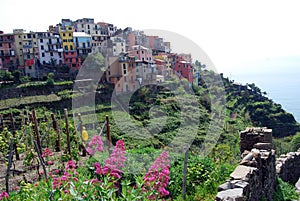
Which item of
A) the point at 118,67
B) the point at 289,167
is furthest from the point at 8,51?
the point at 289,167

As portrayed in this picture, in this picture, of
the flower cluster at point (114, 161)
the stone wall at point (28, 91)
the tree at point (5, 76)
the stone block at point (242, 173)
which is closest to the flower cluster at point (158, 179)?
the flower cluster at point (114, 161)

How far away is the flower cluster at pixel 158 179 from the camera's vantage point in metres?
2.95

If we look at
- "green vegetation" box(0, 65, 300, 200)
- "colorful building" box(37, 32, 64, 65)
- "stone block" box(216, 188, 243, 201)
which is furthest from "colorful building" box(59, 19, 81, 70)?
"stone block" box(216, 188, 243, 201)

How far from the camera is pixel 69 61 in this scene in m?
32.4

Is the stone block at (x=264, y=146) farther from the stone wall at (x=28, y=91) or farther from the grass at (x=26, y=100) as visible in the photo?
the stone wall at (x=28, y=91)

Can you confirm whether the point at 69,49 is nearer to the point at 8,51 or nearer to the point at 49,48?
the point at 49,48

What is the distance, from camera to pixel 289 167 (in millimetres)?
6863

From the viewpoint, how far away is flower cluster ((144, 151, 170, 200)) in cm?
295

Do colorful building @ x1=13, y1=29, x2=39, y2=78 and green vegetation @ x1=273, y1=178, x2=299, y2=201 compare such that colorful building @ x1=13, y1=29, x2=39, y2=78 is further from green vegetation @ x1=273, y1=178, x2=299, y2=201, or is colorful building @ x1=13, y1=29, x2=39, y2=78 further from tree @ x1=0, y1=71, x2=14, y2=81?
green vegetation @ x1=273, y1=178, x2=299, y2=201

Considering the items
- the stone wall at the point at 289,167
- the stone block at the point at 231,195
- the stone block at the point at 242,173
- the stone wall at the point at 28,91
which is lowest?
the stone wall at the point at 289,167

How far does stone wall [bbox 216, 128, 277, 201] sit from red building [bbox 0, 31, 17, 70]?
31.1 m

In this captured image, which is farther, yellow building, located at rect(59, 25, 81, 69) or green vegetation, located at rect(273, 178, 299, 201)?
yellow building, located at rect(59, 25, 81, 69)

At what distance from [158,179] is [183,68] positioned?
669 inches

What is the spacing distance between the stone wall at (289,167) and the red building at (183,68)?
34.5ft
